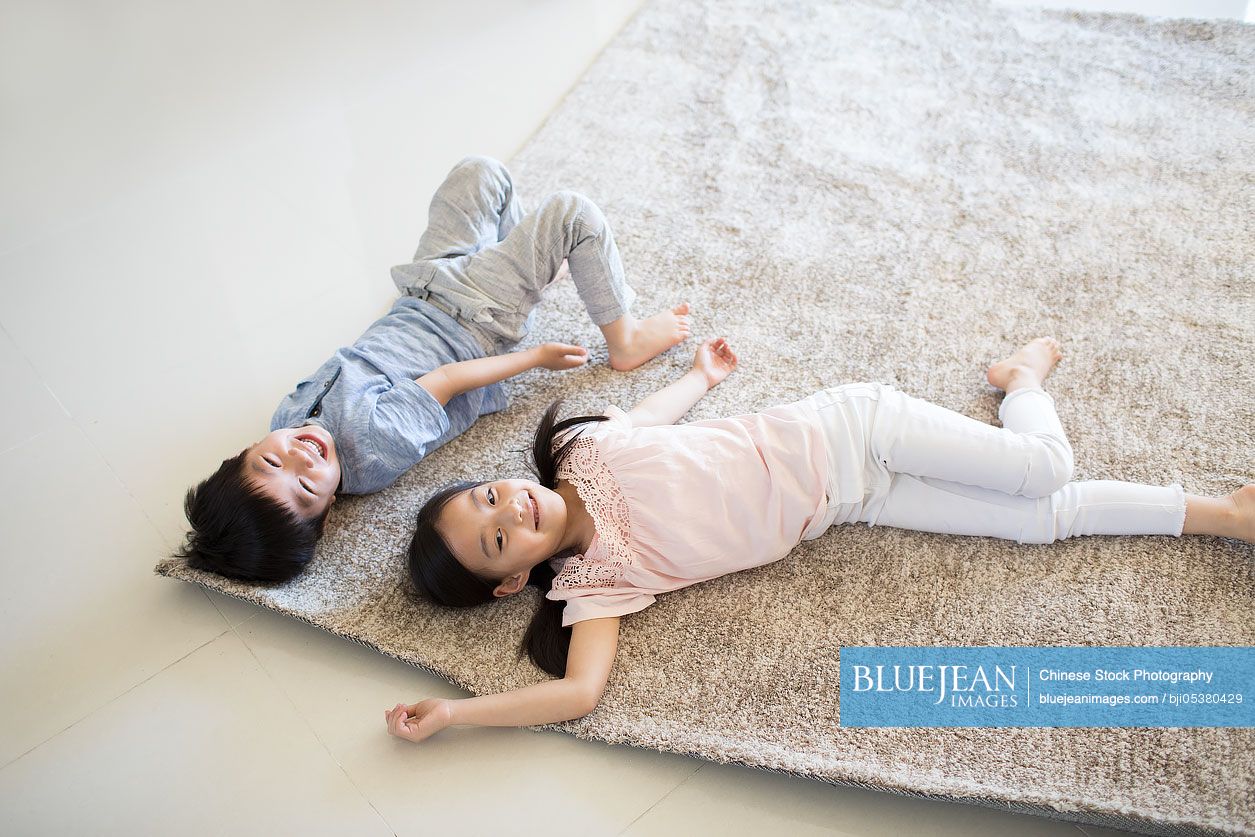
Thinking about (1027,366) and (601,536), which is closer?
(601,536)

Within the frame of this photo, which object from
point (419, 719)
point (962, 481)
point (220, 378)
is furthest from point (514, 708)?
point (220, 378)

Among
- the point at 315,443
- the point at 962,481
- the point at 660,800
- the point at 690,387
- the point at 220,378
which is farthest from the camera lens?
the point at 220,378

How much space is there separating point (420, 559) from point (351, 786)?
0.86ft

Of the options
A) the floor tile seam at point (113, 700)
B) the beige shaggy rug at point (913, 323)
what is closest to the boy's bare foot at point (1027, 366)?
the beige shaggy rug at point (913, 323)

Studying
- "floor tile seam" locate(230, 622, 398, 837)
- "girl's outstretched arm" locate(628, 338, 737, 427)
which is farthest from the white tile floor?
"girl's outstretched arm" locate(628, 338, 737, 427)

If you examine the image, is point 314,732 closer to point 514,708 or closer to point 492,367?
point 514,708

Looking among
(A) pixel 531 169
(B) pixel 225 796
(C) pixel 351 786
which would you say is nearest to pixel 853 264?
(A) pixel 531 169

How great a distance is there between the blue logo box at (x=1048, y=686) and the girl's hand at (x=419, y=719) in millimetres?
447

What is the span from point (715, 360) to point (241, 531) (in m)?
0.69

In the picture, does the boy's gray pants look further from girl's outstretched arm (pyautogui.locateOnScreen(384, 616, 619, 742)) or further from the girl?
girl's outstretched arm (pyautogui.locateOnScreen(384, 616, 619, 742))

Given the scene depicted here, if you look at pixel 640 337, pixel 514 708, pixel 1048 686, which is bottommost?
pixel 1048 686

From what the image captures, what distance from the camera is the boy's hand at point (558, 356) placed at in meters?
1.34

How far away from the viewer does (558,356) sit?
52.9 inches

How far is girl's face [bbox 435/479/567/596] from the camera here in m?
1.03
